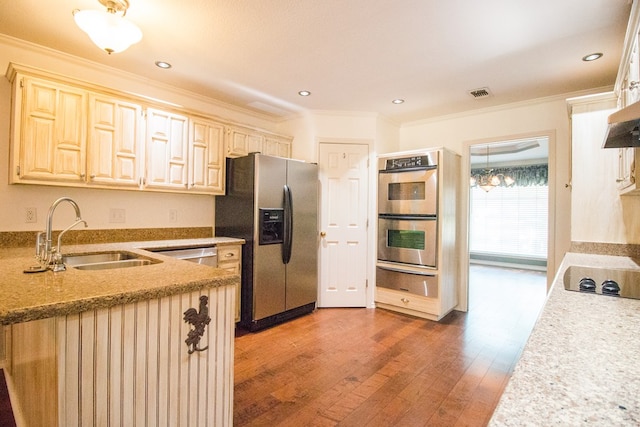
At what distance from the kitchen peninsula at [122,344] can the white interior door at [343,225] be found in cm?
243

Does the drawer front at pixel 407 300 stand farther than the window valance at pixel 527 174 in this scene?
No

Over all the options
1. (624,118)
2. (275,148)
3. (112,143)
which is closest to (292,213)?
(275,148)

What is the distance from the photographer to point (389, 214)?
3.82 meters

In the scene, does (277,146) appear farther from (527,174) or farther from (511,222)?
(511,222)

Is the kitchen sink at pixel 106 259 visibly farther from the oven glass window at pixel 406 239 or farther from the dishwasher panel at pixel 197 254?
the oven glass window at pixel 406 239

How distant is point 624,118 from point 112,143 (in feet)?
10.4

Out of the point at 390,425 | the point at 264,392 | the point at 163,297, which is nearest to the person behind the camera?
the point at 163,297

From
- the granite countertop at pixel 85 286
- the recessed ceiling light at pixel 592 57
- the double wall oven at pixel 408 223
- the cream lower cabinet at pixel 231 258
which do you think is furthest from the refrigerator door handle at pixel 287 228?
the recessed ceiling light at pixel 592 57

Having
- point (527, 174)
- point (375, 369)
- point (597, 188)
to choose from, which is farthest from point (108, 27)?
point (527, 174)

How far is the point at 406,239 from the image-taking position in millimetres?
3697

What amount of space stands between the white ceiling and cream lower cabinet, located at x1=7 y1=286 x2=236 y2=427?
5.91 ft

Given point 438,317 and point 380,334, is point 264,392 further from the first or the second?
point 438,317

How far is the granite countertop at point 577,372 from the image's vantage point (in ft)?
1.70

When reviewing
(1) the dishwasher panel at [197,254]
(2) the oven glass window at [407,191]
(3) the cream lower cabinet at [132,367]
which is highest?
(2) the oven glass window at [407,191]
